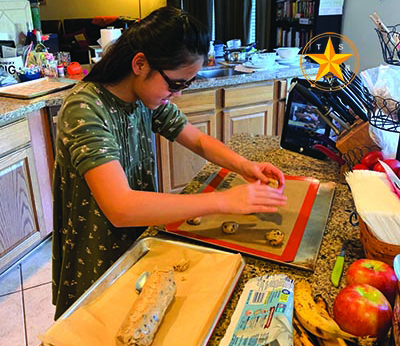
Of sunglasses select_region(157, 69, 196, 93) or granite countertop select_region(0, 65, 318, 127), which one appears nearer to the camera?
sunglasses select_region(157, 69, 196, 93)

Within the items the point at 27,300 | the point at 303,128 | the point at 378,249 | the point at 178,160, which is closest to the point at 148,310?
the point at 378,249

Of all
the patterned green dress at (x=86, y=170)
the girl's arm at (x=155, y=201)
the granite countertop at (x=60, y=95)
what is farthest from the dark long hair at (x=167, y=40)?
the granite countertop at (x=60, y=95)

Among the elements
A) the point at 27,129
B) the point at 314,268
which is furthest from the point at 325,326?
the point at 27,129

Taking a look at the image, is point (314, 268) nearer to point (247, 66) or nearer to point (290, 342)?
point (290, 342)

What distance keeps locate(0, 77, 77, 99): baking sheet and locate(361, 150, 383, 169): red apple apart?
176 cm

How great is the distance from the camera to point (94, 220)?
1122 millimetres

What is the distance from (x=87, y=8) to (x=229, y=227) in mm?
7132

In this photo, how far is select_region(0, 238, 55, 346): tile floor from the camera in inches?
75.6

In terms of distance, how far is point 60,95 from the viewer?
229 centimetres

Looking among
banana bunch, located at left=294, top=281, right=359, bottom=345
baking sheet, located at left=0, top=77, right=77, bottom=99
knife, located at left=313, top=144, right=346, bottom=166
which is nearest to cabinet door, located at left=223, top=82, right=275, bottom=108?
baking sheet, located at left=0, top=77, right=77, bottom=99

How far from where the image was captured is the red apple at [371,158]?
1.18 m

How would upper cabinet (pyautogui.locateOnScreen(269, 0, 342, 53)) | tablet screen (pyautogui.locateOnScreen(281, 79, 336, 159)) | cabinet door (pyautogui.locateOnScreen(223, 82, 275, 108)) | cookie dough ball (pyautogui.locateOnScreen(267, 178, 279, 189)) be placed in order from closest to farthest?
cookie dough ball (pyautogui.locateOnScreen(267, 178, 279, 189)), tablet screen (pyautogui.locateOnScreen(281, 79, 336, 159)), cabinet door (pyautogui.locateOnScreen(223, 82, 275, 108)), upper cabinet (pyautogui.locateOnScreen(269, 0, 342, 53))

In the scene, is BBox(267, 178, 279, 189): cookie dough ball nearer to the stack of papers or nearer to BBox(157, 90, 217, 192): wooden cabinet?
the stack of papers

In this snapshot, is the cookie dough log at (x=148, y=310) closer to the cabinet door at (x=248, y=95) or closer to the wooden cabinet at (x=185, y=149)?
the wooden cabinet at (x=185, y=149)
